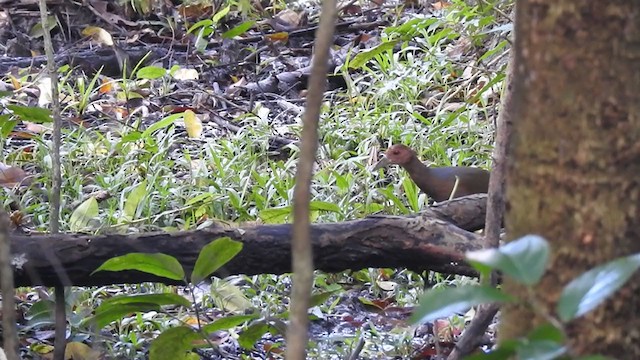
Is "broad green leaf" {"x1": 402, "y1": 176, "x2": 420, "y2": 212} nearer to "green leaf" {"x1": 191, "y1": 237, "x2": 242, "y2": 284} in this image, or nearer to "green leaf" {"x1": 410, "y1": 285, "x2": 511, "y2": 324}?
"green leaf" {"x1": 191, "y1": 237, "x2": 242, "y2": 284}

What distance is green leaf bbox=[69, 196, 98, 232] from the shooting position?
10.9 ft

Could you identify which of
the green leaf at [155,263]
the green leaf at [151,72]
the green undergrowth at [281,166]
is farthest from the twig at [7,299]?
the green leaf at [151,72]

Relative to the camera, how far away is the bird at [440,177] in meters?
3.34

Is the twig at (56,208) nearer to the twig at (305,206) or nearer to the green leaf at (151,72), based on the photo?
the twig at (305,206)

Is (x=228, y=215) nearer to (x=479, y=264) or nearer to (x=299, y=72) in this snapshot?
(x=299, y=72)

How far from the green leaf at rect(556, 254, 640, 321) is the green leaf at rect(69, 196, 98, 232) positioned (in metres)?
2.70

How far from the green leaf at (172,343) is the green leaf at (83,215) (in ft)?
5.23

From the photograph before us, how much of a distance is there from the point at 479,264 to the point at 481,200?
1960 millimetres

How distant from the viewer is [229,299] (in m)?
2.92

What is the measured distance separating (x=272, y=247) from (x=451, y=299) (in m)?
1.54

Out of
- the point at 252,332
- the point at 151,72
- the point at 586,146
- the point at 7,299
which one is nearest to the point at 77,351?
the point at 252,332

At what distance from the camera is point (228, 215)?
3.66m

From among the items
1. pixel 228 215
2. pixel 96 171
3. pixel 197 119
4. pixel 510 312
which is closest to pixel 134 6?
pixel 197 119

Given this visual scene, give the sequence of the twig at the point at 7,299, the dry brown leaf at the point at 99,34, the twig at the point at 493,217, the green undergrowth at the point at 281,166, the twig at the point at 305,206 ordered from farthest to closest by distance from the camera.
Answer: the dry brown leaf at the point at 99,34 → the green undergrowth at the point at 281,166 → the twig at the point at 493,217 → the twig at the point at 7,299 → the twig at the point at 305,206
